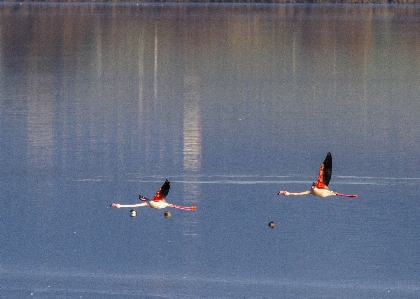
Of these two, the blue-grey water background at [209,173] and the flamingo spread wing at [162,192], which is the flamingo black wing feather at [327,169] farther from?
the flamingo spread wing at [162,192]

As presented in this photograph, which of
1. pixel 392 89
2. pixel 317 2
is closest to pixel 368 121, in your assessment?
pixel 392 89

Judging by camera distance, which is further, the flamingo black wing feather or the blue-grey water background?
the flamingo black wing feather

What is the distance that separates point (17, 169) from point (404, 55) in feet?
78.5

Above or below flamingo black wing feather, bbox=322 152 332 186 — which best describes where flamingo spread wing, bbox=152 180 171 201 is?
below

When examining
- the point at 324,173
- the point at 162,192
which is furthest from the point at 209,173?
the point at 324,173

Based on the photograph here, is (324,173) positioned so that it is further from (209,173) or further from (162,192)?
(209,173)

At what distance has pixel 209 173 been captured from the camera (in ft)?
68.3

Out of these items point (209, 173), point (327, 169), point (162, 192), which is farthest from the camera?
point (209, 173)

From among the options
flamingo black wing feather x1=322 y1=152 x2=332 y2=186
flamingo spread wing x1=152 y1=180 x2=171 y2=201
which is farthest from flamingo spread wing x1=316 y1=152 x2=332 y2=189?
flamingo spread wing x1=152 y1=180 x2=171 y2=201

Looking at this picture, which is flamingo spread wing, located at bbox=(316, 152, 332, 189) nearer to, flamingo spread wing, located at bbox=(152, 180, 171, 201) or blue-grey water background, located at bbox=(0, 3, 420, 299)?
blue-grey water background, located at bbox=(0, 3, 420, 299)

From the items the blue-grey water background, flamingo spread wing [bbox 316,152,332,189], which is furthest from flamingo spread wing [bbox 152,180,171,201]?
flamingo spread wing [bbox 316,152,332,189]

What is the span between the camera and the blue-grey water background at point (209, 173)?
15.5 meters

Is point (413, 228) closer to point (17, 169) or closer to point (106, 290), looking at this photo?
point (106, 290)

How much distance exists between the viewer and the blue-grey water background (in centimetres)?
1547
